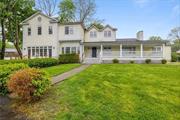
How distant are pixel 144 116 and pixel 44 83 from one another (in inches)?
174

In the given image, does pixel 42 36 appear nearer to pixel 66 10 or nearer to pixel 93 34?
pixel 93 34

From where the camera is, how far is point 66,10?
144ft

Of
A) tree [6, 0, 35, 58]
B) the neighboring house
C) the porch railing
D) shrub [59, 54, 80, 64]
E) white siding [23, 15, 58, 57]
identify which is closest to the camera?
shrub [59, 54, 80, 64]

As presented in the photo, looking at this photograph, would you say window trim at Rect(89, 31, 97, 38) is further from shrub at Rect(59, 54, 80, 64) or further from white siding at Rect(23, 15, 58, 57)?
shrub at Rect(59, 54, 80, 64)

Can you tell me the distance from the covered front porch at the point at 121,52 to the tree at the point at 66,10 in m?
14.9

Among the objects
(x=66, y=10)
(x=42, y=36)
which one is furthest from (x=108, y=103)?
(x=66, y=10)

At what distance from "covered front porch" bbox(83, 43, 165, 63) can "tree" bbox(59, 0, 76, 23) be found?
14.9 metres

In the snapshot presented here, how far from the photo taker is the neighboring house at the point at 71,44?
2872 centimetres

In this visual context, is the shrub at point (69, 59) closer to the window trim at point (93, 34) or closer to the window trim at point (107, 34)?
the window trim at point (93, 34)

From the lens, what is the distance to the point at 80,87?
9820 mm

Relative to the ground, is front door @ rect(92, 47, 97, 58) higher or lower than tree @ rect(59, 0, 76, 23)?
lower

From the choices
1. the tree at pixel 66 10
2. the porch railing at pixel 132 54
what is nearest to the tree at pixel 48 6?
the tree at pixel 66 10

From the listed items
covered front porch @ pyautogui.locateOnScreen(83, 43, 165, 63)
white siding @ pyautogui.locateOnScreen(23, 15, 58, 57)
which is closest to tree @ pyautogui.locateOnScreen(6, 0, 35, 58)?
white siding @ pyautogui.locateOnScreen(23, 15, 58, 57)

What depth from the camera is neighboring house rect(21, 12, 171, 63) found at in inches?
1131
